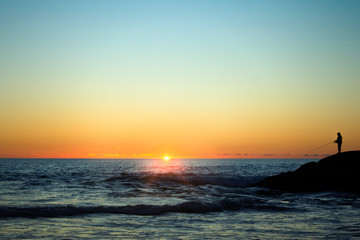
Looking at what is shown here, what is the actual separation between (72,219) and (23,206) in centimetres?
364

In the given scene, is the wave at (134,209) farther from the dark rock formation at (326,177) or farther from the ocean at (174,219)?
the dark rock formation at (326,177)

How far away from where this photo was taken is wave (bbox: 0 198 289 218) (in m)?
14.3

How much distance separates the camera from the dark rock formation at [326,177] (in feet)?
80.6

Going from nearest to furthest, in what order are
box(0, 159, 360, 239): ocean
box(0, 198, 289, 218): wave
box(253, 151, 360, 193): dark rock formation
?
box(0, 159, 360, 239): ocean, box(0, 198, 289, 218): wave, box(253, 151, 360, 193): dark rock formation

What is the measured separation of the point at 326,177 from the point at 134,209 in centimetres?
1696

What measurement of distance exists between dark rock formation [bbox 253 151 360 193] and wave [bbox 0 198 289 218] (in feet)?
32.2

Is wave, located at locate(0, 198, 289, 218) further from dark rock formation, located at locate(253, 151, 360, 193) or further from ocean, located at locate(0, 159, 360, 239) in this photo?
dark rock formation, located at locate(253, 151, 360, 193)

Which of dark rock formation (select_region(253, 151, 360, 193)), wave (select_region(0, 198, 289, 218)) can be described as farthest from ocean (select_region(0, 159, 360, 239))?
dark rock formation (select_region(253, 151, 360, 193))

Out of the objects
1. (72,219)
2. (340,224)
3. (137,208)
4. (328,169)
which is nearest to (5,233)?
(72,219)

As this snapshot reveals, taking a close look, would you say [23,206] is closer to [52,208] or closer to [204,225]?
[52,208]

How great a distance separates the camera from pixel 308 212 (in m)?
14.9

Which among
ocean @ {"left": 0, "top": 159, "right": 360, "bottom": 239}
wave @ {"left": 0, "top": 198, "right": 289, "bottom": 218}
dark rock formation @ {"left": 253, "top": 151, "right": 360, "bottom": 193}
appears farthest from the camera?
dark rock formation @ {"left": 253, "top": 151, "right": 360, "bottom": 193}

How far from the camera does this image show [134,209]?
15531 mm

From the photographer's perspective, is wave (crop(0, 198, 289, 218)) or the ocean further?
wave (crop(0, 198, 289, 218))
